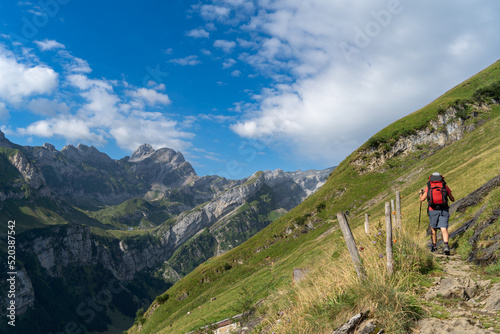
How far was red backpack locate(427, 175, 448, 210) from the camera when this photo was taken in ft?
42.1

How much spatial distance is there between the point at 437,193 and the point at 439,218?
1.30m

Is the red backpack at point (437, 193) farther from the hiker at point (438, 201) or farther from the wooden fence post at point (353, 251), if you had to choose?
the wooden fence post at point (353, 251)

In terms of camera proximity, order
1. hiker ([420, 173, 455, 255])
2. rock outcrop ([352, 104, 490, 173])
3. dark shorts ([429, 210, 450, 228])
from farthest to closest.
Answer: rock outcrop ([352, 104, 490, 173]), hiker ([420, 173, 455, 255]), dark shorts ([429, 210, 450, 228])

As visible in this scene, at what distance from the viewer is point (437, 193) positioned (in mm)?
12992

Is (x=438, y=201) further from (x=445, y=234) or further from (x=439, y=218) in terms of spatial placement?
(x=445, y=234)

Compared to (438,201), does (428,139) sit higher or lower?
lower

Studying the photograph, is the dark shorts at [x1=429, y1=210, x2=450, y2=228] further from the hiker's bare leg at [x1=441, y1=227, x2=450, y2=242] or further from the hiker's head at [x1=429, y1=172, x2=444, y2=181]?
the hiker's head at [x1=429, y1=172, x2=444, y2=181]

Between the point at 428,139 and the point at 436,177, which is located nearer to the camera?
the point at 436,177

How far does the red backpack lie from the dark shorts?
25cm

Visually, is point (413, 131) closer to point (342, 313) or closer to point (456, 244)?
point (456, 244)

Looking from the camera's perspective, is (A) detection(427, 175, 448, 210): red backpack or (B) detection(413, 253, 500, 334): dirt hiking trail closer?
(B) detection(413, 253, 500, 334): dirt hiking trail

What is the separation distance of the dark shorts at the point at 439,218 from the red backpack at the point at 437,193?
0.25 meters

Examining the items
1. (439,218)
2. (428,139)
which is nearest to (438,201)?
(439,218)

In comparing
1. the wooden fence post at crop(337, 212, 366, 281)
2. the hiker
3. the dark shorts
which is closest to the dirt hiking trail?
the wooden fence post at crop(337, 212, 366, 281)
